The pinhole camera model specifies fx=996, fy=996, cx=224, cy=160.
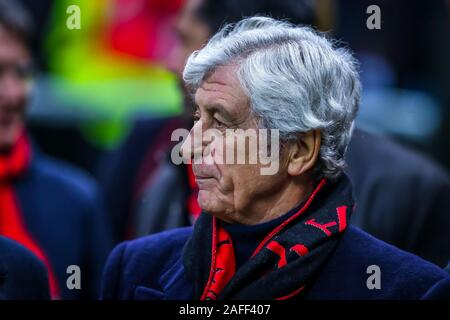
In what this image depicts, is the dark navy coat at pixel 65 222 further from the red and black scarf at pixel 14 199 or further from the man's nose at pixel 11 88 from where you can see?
the man's nose at pixel 11 88

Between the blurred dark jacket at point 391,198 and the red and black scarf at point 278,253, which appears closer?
the red and black scarf at point 278,253

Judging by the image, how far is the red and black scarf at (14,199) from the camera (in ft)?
12.9

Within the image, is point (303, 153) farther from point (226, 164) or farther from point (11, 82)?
point (11, 82)

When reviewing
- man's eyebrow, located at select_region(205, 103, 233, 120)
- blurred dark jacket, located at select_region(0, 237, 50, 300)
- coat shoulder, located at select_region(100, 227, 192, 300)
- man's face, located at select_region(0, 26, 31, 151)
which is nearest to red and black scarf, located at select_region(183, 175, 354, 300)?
coat shoulder, located at select_region(100, 227, 192, 300)

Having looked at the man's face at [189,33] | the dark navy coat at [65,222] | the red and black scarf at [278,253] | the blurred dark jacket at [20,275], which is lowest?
the dark navy coat at [65,222]

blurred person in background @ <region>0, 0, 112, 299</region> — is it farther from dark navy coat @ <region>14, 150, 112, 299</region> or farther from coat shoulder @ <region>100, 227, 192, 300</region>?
coat shoulder @ <region>100, 227, 192, 300</region>

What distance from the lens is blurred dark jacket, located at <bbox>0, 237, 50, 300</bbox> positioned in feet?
9.40

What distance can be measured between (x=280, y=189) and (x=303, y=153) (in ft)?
0.39

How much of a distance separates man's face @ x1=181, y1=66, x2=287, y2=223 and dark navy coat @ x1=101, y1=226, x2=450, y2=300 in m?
0.24

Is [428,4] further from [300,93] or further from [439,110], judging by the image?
[300,93]

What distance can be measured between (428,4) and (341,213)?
3.77 m

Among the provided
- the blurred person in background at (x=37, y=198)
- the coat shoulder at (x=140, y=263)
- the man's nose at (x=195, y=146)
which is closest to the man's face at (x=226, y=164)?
the man's nose at (x=195, y=146)

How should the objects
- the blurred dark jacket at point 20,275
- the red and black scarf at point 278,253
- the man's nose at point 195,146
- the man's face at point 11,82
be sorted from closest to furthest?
the red and black scarf at point 278,253 → the man's nose at point 195,146 → the blurred dark jacket at point 20,275 → the man's face at point 11,82

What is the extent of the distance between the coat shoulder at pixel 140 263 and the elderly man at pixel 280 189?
0.9 inches
